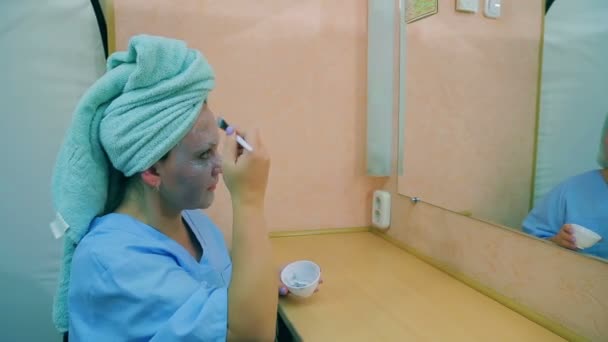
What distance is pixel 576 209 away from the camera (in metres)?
0.76

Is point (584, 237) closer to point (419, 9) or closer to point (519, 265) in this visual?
point (519, 265)

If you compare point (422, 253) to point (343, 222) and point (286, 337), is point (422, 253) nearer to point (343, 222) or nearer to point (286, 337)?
point (343, 222)

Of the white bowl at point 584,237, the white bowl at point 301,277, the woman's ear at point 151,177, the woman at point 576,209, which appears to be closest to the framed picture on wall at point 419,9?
the woman at point 576,209

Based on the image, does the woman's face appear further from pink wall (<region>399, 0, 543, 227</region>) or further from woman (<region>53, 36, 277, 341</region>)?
pink wall (<region>399, 0, 543, 227</region>)

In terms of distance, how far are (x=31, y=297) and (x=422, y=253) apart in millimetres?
1278

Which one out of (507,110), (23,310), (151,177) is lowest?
(23,310)

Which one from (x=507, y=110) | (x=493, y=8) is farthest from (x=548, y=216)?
(x=493, y=8)

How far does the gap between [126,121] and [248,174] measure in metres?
0.25

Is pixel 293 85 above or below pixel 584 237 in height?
above

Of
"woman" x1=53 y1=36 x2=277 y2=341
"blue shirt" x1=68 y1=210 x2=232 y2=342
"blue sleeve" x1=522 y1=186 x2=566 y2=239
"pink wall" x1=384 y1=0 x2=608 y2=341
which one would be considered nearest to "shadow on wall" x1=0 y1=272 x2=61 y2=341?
"woman" x1=53 y1=36 x2=277 y2=341

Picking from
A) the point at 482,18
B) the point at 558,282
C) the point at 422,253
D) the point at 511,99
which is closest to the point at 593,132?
the point at 511,99

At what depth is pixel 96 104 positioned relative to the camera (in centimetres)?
72

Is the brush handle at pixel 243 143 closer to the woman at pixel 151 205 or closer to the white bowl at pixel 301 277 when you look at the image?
the woman at pixel 151 205

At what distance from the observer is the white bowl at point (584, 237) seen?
2.35 feet
